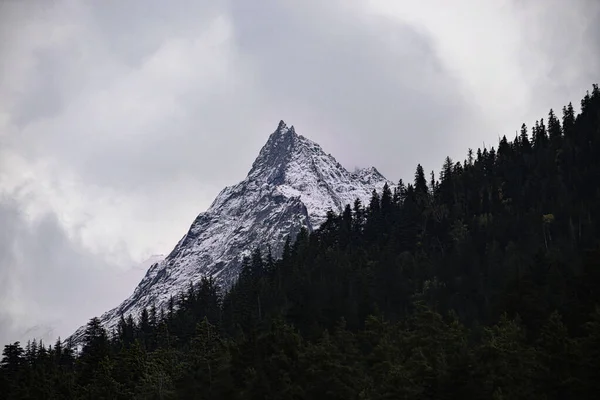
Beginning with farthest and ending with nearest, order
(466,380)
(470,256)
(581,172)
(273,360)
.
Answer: (581,172) < (470,256) < (273,360) < (466,380)

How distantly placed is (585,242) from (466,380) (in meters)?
67.9

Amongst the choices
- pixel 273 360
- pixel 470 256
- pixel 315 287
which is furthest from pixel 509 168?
pixel 273 360

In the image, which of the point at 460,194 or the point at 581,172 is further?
the point at 460,194

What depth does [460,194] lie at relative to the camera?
151 meters

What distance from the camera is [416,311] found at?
323 feet

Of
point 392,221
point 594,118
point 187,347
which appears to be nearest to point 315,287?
point 187,347

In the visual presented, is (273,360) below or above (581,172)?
below

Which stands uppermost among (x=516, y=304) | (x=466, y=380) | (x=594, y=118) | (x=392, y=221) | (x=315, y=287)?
(x=594, y=118)

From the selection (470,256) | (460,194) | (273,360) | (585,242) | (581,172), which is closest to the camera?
(273,360)

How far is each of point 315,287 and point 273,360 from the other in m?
42.7

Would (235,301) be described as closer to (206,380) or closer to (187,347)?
(187,347)

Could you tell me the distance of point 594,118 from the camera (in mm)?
155000

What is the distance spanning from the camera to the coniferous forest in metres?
61.7

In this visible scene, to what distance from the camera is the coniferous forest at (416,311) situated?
A: 202ft
